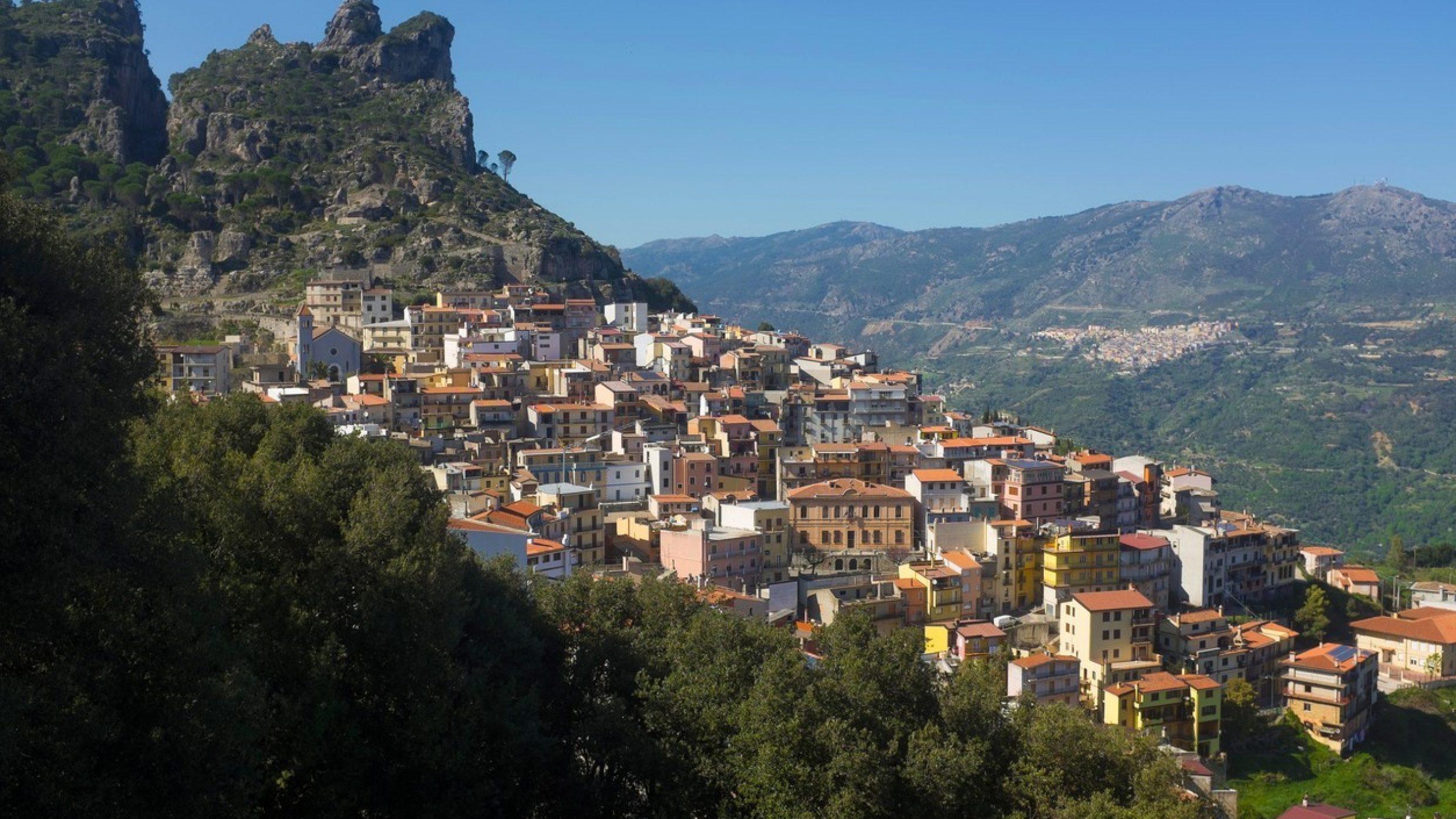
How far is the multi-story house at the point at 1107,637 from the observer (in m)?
30.0

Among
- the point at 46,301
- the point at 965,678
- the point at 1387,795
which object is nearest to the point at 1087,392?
the point at 1387,795

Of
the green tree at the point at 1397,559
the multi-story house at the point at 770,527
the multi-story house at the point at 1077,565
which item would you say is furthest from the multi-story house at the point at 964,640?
the green tree at the point at 1397,559

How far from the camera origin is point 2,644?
1038 centimetres

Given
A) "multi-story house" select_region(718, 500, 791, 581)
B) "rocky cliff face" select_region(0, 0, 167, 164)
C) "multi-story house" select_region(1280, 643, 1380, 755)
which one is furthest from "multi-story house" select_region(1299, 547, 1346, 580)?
"rocky cliff face" select_region(0, 0, 167, 164)

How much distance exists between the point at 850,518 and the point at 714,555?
526 centimetres

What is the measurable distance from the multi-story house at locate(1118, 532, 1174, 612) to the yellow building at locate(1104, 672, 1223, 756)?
463cm

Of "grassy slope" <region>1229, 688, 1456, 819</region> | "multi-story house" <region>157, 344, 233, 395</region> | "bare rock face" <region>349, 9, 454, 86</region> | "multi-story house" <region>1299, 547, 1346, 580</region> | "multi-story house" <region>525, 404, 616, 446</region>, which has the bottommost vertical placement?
"grassy slope" <region>1229, 688, 1456, 819</region>

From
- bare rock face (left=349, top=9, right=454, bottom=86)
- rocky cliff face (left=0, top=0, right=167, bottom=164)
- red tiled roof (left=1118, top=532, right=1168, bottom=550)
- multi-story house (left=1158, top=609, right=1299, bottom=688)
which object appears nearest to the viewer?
multi-story house (left=1158, top=609, right=1299, bottom=688)

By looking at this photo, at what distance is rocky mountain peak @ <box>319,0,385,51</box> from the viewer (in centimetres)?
8656

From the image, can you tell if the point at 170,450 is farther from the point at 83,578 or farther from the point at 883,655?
the point at 883,655

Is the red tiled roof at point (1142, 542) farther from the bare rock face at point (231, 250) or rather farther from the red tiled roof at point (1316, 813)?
the bare rock face at point (231, 250)

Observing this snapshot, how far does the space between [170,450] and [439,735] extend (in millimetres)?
5784

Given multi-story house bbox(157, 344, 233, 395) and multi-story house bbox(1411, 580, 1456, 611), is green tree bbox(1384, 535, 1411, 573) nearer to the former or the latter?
multi-story house bbox(1411, 580, 1456, 611)

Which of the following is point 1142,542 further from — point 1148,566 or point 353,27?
point 353,27
